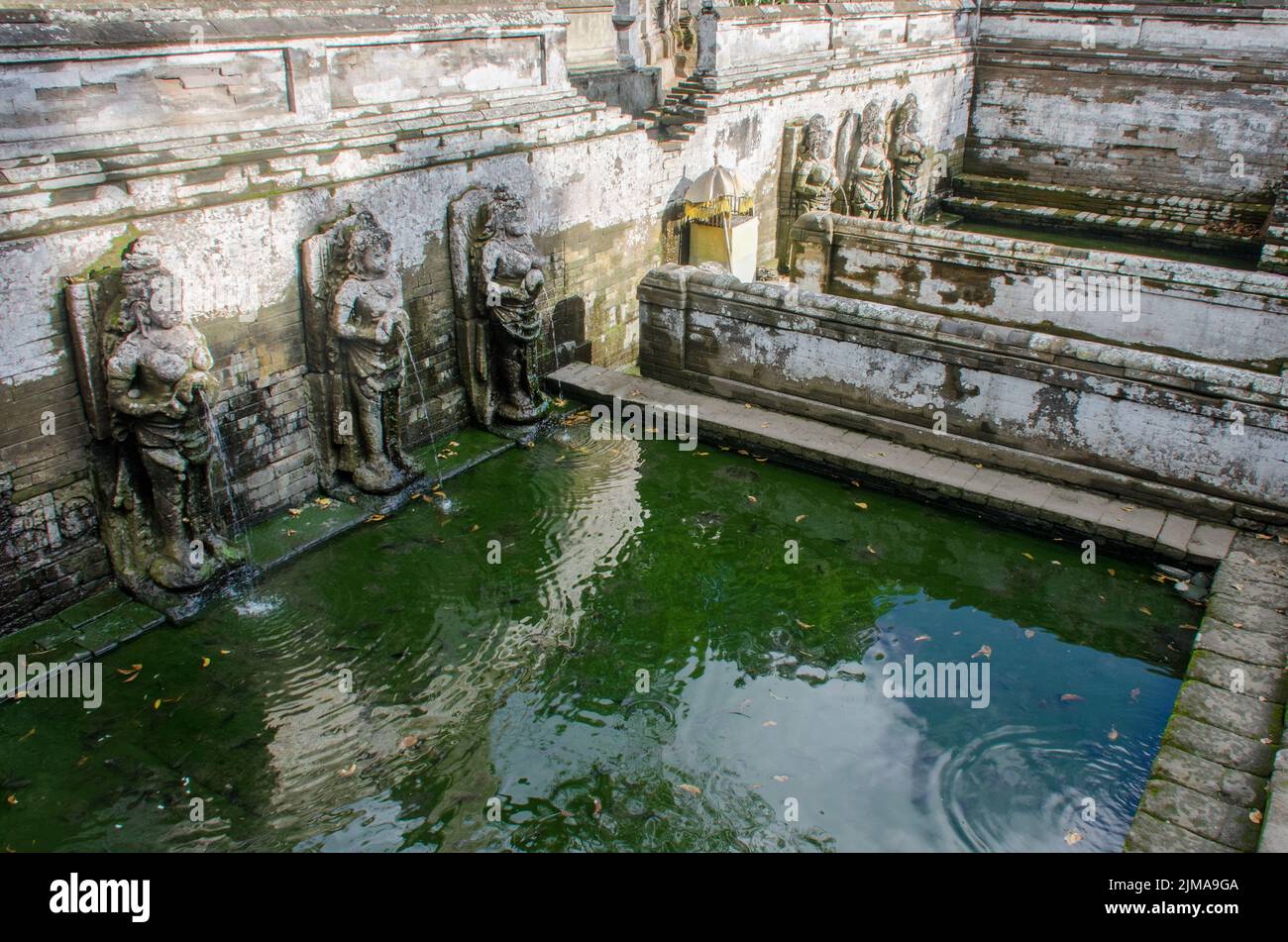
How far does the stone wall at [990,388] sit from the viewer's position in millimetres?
7242

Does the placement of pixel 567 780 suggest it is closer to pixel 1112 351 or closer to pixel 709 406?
pixel 709 406

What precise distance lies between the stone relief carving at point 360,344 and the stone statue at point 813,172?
7487mm

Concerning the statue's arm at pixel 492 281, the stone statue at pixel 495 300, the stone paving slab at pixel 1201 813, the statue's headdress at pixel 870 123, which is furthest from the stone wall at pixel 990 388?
the statue's headdress at pixel 870 123

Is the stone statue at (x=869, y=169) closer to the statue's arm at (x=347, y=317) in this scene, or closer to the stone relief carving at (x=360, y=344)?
the stone relief carving at (x=360, y=344)

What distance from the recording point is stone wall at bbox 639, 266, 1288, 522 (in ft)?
23.8

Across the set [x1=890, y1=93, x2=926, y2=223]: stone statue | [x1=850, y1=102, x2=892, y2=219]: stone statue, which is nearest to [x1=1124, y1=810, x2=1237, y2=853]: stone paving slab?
[x1=850, y1=102, x2=892, y2=219]: stone statue

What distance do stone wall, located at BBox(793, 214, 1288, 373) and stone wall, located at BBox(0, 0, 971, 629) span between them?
2.65 metres

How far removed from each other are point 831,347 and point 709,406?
49.7 inches

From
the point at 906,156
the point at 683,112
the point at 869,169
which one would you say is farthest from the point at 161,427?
the point at 906,156

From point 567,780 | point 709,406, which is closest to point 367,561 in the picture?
point 567,780

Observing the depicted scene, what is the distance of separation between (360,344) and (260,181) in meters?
1.33

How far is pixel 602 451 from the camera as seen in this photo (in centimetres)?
888

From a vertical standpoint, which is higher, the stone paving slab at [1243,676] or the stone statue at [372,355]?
the stone statue at [372,355]

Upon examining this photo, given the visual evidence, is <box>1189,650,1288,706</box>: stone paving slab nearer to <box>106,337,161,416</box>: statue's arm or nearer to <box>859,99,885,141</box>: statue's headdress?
<box>106,337,161,416</box>: statue's arm
